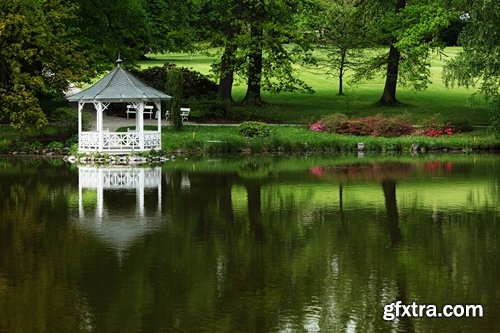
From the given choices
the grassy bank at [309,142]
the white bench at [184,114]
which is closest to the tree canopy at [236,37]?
the grassy bank at [309,142]

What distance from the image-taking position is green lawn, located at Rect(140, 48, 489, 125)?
51.3 m

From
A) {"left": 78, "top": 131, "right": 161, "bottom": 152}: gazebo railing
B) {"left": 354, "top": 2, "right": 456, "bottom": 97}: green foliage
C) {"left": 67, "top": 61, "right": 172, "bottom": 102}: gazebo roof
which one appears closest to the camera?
{"left": 78, "top": 131, "right": 161, "bottom": 152}: gazebo railing

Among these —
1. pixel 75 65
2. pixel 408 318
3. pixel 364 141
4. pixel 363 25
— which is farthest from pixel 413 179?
pixel 363 25

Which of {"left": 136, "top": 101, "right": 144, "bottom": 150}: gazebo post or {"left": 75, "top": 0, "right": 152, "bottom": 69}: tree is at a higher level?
{"left": 75, "top": 0, "right": 152, "bottom": 69}: tree

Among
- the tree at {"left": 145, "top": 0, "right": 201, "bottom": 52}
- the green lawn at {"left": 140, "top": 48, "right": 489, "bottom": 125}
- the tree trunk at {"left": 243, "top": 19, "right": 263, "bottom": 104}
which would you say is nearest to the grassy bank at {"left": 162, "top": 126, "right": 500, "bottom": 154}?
the green lawn at {"left": 140, "top": 48, "right": 489, "bottom": 125}

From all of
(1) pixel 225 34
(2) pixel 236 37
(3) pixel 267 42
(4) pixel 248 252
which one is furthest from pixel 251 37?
(4) pixel 248 252

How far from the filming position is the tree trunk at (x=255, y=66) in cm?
5110

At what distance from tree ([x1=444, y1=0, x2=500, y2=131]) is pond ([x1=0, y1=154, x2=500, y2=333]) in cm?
1170

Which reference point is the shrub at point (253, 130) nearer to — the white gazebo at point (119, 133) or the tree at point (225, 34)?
the white gazebo at point (119, 133)

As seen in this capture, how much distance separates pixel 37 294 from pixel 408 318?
20.1ft

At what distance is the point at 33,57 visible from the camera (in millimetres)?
46812

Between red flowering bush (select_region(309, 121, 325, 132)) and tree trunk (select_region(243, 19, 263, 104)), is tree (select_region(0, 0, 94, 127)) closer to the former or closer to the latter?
tree trunk (select_region(243, 19, 263, 104))

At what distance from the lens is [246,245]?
19.3 m

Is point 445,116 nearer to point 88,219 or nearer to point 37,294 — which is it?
point 88,219
